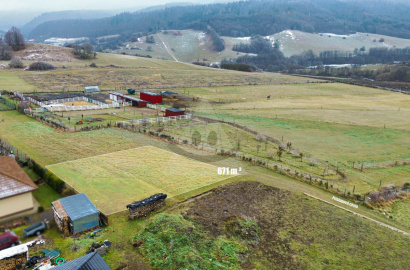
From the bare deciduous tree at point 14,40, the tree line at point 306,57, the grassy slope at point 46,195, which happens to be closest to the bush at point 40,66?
the bare deciduous tree at point 14,40

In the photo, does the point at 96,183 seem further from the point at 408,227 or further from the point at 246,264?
the point at 408,227

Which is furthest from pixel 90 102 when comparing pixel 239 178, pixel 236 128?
pixel 239 178

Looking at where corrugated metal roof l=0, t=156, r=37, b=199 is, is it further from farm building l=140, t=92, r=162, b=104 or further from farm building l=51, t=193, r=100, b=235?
farm building l=140, t=92, r=162, b=104

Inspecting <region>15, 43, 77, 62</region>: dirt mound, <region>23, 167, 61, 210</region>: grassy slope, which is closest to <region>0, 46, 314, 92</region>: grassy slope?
<region>15, 43, 77, 62</region>: dirt mound

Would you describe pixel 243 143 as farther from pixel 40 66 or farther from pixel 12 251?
pixel 40 66

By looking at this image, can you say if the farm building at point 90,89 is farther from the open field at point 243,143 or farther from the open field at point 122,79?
the open field at point 243,143

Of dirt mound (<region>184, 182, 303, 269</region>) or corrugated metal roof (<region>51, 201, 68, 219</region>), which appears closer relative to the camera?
dirt mound (<region>184, 182, 303, 269</region>)

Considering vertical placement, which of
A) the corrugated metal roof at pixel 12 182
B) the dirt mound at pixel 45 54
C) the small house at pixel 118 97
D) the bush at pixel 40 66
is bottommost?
the small house at pixel 118 97
